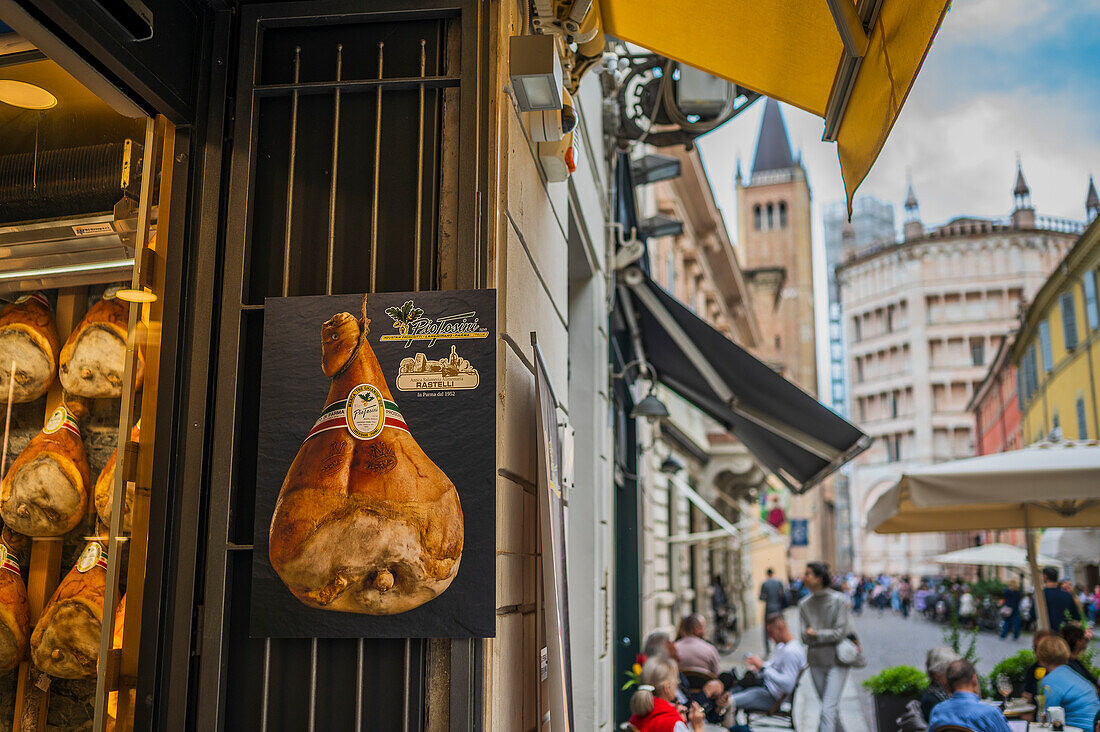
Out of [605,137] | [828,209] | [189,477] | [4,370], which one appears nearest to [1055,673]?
[605,137]

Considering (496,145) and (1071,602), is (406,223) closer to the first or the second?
(496,145)

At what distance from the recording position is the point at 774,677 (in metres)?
9.13

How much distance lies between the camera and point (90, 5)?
270cm

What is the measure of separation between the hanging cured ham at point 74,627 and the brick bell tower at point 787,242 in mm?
76911

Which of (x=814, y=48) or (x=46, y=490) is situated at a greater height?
(x=814, y=48)

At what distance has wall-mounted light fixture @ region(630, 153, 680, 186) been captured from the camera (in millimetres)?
10984

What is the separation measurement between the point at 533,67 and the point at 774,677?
7.37 metres

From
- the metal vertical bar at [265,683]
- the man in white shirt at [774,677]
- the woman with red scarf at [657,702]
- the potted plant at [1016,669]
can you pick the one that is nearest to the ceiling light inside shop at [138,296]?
the metal vertical bar at [265,683]

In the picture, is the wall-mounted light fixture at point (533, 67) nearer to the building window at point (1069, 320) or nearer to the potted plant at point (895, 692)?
the potted plant at point (895, 692)

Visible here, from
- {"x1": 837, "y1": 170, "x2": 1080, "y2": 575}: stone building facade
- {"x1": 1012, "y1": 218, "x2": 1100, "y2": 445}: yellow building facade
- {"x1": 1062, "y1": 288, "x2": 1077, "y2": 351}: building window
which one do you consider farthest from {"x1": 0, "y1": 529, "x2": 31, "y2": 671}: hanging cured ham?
{"x1": 837, "y1": 170, "x2": 1080, "y2": 575}: stone building facade

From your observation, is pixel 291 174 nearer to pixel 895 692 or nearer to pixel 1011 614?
pixel 895 692

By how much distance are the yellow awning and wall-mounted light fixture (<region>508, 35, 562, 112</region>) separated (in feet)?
2.88

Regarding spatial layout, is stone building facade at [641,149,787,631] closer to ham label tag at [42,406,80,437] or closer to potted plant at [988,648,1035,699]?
potted plant at [988,648,1035,699]

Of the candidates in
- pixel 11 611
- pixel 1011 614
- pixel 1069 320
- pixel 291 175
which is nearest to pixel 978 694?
pixel 291 175
